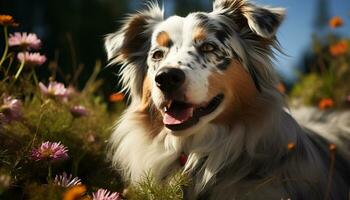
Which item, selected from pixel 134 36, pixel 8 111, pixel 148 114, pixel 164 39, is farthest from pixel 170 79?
pixel 134 36

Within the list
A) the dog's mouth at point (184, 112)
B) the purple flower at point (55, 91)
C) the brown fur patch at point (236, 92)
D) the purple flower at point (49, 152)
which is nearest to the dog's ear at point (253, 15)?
the brown fur patch at point (236, 92)

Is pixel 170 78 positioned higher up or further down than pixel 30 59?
higher up

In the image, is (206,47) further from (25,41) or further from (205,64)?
(25,41)

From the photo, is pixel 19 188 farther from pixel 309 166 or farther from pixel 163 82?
pixel 309 166

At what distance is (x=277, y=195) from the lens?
12.2 ft

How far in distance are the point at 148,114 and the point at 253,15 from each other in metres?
1.08

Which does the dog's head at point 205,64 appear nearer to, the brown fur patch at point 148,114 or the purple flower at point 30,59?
the brown fur patch at point 148,114

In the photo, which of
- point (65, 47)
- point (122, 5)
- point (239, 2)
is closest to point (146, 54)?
point (239, 2)

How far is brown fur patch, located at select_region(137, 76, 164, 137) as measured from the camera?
423cm

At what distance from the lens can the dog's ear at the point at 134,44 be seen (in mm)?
4559

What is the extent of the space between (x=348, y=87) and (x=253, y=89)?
360 centimetres

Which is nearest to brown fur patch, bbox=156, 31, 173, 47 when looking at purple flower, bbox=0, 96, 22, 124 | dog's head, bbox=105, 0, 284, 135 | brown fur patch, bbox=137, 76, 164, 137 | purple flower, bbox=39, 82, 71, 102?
dog's head, bbox=105, 0, 284, 135

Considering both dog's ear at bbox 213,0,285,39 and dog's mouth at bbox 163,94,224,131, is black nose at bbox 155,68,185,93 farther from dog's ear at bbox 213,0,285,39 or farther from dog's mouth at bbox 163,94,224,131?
dog's ear at bbox 213,0,285,39

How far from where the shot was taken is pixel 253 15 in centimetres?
407
